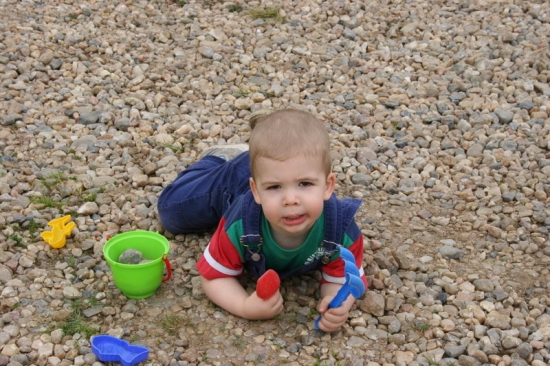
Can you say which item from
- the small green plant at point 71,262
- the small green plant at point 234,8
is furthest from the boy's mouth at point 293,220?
the small green plant at point 234,8

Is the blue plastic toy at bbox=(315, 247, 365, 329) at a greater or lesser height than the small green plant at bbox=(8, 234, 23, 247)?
greater

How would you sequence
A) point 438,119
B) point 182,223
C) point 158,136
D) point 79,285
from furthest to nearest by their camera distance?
point 438,119 → point 158,136 → point 182,223 → point 79,285

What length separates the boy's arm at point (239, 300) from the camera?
314cm

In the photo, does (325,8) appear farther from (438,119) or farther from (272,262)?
(272,262)

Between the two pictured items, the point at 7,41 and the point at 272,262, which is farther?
the point at 7,41

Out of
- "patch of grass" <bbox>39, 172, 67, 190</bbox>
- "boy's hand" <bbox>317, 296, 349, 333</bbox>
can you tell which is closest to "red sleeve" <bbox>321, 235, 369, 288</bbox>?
"boy's hand" <bbox>317, 296, 349, 333</bbox>

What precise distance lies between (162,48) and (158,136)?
4.27 ft

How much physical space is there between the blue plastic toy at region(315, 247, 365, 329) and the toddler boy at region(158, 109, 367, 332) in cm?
4

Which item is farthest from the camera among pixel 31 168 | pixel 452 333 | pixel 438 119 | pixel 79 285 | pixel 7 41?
pixel 7 41

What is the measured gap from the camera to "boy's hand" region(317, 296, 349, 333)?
3.09 metres

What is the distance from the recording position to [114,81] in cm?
518

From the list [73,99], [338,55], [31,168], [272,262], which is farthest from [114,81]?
[272,262]

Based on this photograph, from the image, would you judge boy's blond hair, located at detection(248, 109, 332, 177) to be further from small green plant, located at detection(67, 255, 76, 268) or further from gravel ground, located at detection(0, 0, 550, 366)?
small green plant, located at detection(67, 255, 76, 268)

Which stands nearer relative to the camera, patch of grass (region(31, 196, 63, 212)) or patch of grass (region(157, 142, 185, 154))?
patch of grass (region(31, 196, 63, 212))
